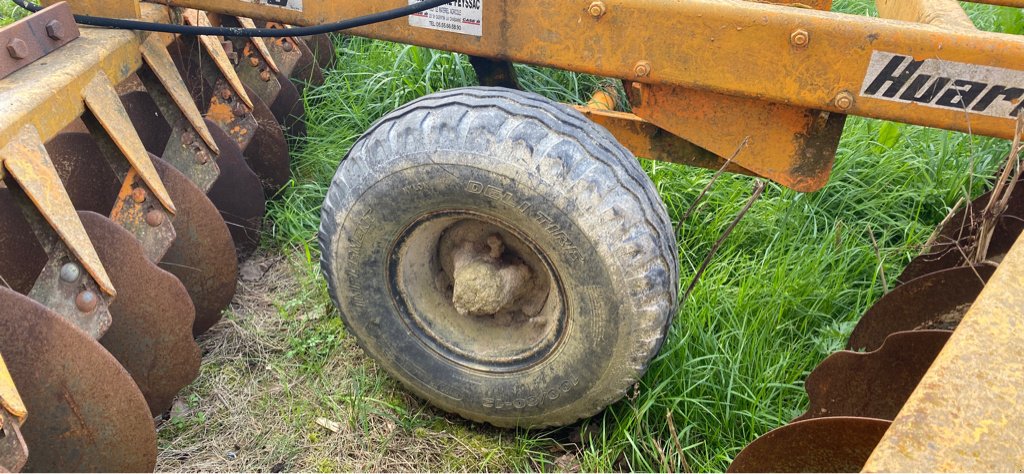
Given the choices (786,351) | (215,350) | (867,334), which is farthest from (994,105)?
(215,350)

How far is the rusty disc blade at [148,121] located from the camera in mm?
2594

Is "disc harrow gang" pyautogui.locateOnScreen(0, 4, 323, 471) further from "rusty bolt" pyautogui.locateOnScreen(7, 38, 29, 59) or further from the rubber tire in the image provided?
the rubber tire

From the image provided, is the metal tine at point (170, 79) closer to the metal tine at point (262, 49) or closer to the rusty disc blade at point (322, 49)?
the metal tine at point (262, 49)

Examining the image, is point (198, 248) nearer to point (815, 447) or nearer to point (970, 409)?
point (815, 447)

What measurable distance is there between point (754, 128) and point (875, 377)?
68 centimetres

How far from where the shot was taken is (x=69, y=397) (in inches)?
70.0

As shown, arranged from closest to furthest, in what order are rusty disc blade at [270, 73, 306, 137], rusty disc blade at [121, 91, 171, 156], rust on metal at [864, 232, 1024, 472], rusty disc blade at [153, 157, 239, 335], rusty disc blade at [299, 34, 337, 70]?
rust on metal at [864, 232, 1024, 472] < rusty disc blade at [153, 157, 239, 335] < rusty disc blade at [121, 91, 171, 156] < rusty disc blade at [270, 73, 306, 137] < rusty disc blade at [299, 34, 337, 70]

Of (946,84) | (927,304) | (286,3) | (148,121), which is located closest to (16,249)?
(148,121)

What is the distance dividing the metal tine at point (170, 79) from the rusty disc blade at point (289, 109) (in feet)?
2.59

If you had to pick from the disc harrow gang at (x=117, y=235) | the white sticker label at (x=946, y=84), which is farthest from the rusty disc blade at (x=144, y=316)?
the white sticker label at (x=946, y=84)

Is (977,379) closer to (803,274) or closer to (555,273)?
(555,273)

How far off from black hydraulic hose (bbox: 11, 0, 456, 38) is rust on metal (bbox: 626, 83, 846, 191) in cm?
63

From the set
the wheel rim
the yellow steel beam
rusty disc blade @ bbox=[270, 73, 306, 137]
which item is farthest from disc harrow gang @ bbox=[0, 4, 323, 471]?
the yellow steel beam

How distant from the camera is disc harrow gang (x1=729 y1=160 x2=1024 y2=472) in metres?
1.35
